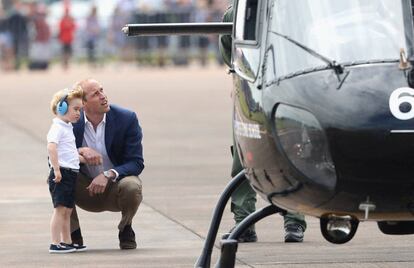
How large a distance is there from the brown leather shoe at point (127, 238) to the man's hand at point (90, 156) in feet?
1.60

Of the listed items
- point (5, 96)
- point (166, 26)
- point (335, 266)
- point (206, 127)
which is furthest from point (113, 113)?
point (5, 96)

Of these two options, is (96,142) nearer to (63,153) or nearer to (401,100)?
(63,153)

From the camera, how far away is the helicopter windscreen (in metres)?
7.01

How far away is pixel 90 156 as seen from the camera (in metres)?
9.67

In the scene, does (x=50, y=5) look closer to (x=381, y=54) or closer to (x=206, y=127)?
(x=206, y=127)

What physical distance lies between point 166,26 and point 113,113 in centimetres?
108

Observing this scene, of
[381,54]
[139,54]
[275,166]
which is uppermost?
[381,54]

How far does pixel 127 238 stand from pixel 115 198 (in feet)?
0.95

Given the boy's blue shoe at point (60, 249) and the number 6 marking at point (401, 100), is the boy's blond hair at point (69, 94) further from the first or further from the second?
the number 6 marking at point (401, 100)

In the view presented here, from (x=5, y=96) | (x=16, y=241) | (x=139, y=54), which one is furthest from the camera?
(x=139, y=54)

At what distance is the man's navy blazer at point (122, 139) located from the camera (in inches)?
385

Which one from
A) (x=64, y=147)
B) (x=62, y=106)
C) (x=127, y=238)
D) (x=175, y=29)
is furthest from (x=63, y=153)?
(x=175, y=29)

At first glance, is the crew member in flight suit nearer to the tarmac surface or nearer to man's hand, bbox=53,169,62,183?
the tarmac surface

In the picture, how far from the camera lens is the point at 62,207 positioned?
376 inches
